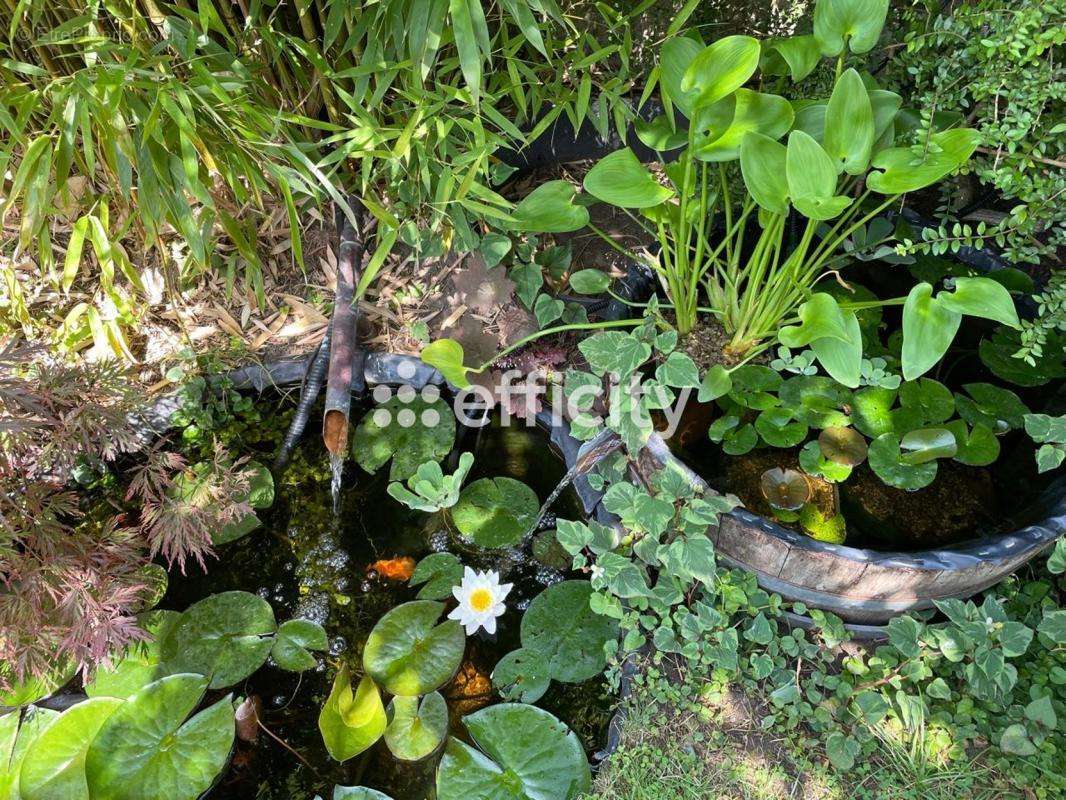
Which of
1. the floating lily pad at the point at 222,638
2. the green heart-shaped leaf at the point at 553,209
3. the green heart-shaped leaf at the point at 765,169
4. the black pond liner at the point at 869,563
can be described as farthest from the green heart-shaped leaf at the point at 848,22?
the floating lily pad at the point at 222,638

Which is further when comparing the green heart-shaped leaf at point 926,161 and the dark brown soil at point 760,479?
the dark brown soil at point 760,479

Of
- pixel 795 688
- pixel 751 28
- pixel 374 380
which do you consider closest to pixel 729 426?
pixel 795 688

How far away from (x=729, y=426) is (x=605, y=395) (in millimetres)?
389

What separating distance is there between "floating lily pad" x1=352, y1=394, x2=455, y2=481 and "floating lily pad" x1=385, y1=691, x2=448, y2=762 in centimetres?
53

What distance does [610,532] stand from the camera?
1419mm

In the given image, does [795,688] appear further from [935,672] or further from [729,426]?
[729,426]

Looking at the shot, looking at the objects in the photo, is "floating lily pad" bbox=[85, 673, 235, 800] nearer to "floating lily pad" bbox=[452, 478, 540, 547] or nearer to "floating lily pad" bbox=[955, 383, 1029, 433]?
"floating lily pad" bbox=[452, 478, 540, 547]

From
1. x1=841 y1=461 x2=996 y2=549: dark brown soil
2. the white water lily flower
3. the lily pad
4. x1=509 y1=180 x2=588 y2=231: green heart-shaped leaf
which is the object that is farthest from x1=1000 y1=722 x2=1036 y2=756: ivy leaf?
the lily pad

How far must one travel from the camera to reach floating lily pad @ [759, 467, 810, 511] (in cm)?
145

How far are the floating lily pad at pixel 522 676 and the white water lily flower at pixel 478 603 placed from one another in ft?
0.25

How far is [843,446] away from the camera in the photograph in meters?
1.44

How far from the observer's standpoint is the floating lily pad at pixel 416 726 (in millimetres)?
1346

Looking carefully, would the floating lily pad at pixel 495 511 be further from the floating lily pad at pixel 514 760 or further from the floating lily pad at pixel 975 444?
the floating lily pad at pixel 975 444

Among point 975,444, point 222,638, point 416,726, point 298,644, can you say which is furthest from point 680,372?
point 222,638
